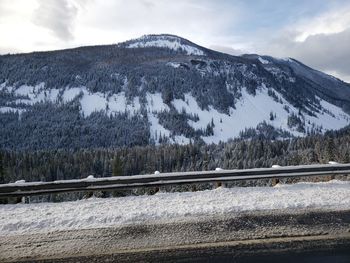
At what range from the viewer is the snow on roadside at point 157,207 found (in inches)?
414

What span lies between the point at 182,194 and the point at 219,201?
153 centimetres

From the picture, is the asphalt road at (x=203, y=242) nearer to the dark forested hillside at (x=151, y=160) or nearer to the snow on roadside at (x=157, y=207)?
the snow on roadside at (x=157, y=207)

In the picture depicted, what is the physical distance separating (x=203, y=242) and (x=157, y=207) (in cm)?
295

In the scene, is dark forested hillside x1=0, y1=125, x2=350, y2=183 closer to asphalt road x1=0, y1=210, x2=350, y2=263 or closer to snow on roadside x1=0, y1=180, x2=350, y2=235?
snow on roadside x1=0, y1=180, x2=350, y2=235

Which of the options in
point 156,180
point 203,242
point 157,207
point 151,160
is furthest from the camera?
point 151,160

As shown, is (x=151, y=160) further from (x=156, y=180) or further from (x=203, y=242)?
(x=203, y=242)

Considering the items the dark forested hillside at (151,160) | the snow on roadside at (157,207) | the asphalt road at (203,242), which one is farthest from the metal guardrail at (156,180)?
the dark forested hillside at (151,160)

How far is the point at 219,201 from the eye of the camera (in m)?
12.5

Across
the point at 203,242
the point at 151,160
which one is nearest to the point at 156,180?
the point at 203,242

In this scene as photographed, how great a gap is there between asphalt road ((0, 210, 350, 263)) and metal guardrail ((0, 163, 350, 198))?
354 cm

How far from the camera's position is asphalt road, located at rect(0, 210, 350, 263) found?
327 inches

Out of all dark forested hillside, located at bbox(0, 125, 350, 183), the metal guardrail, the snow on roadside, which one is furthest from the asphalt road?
dark forested hillside, located at bbox(0, 125, 350, 183)

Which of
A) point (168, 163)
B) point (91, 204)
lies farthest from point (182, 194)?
point (168, 163)

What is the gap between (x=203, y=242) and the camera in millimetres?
9078
